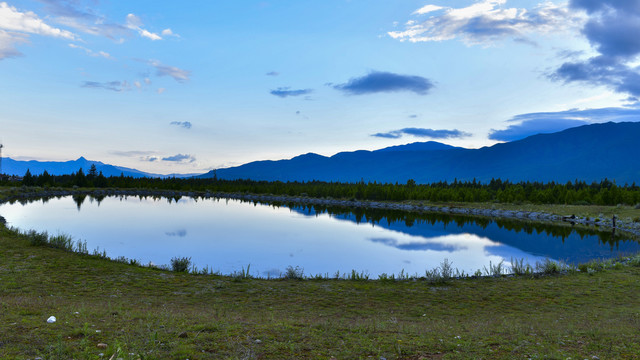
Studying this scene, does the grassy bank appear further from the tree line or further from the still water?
the tree line

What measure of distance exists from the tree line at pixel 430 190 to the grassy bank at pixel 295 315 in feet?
219

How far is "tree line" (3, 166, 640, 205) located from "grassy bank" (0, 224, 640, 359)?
6671 cm

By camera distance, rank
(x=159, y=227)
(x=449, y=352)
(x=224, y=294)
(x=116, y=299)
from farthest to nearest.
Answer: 1. (x=159, y=227)
2. (x=224, y=294)
3. (x=116, y=299)
4. (x=449, y=352)

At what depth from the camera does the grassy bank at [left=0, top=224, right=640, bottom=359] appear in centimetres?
689

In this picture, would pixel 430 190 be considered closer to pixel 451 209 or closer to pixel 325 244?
pixel 451 209

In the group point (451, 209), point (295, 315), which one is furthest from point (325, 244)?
point (451, 209)

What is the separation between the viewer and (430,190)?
99562 mm

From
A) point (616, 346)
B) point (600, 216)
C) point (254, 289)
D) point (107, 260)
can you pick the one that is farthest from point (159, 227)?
point (600, 216)

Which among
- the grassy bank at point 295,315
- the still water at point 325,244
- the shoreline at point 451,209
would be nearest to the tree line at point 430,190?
the shoreline at point 451,209

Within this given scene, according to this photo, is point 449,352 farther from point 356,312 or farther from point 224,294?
point 224,294

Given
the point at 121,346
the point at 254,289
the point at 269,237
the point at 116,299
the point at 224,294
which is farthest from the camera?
the point at 269,237

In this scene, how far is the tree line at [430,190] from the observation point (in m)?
74.6

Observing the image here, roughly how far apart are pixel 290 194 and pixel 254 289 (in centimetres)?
10753

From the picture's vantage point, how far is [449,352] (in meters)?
7.09
